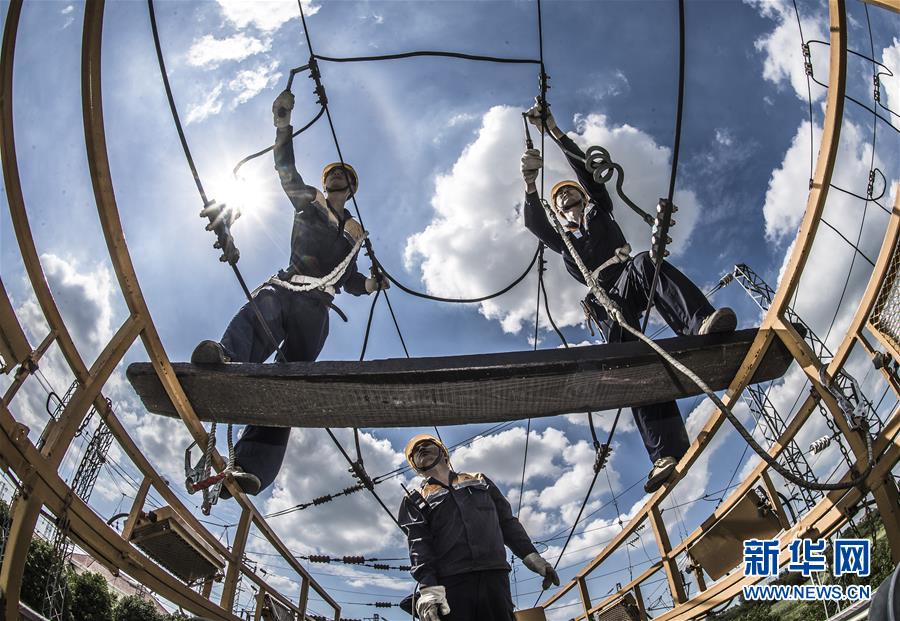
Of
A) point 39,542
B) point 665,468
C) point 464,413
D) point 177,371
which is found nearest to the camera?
point 177,371

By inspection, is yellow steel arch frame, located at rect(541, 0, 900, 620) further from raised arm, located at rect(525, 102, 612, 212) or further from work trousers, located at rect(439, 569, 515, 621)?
raised arm, located at rect(525, 102, 612, 212)

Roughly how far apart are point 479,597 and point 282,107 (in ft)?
12.6

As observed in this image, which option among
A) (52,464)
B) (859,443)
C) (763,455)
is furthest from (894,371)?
(52,464)

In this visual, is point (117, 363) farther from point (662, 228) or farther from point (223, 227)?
point (662, 228)

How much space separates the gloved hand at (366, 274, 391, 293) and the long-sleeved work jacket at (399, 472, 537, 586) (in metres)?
1.96

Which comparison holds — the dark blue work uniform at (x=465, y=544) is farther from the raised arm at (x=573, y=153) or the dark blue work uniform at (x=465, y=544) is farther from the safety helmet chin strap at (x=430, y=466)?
the raised arm at (x=573, y=153)

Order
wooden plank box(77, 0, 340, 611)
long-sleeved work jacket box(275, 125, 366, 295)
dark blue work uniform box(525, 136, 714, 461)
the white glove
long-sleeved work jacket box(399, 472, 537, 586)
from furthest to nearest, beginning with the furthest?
1. the white glove
2. long-sleeved work jacket box(275, 125, 366, 295)
3. dark blue work uniform box(525, 136, 714, 461)
4. long-sleeved work jacket box(399, 472, 537, 586)
5. wooden plank box(77, 0, 340, 611)

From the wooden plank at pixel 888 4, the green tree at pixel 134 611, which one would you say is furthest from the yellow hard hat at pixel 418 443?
the green tree at pixel 134 611

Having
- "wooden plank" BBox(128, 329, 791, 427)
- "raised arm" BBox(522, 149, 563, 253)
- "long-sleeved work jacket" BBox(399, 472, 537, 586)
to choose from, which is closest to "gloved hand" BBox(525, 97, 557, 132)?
"raised arm" BBox(522, 149, 563, 253)

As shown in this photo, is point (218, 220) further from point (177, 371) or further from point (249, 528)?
point (249, 528)

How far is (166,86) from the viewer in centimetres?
298

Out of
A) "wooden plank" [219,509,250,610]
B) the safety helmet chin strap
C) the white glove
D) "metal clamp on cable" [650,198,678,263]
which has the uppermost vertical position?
the white glove

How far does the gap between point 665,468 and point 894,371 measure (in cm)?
161

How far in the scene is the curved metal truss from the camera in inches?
94.8
